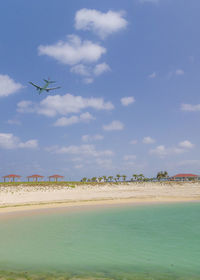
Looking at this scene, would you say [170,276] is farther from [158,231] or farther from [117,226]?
[117,226]

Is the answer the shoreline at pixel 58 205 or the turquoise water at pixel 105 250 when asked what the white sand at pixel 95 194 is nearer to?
the shoreline at pixel 58 205

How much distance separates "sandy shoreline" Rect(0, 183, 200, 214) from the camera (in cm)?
4178

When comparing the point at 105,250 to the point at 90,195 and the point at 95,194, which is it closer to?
the point at 90,195

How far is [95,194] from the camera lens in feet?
180

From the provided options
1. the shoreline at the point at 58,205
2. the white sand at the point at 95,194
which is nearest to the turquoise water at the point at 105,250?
the shoreline at the point at 58,205

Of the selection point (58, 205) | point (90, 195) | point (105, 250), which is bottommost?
point (90, 195)

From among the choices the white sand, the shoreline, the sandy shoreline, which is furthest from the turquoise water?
the white sand

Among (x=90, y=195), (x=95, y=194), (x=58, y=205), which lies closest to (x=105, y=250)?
(x=58, y=205)

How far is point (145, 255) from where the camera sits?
12.7 metres

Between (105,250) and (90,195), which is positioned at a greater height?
(105,250)

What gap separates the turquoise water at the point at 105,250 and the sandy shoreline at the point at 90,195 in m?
18.6

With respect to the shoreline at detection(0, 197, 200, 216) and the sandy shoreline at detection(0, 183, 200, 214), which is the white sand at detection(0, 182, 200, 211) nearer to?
the sandy shoreline at detection(0, 183, 200, 214)

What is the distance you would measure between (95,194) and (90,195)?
1468mm

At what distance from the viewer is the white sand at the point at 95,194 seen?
4484cm
